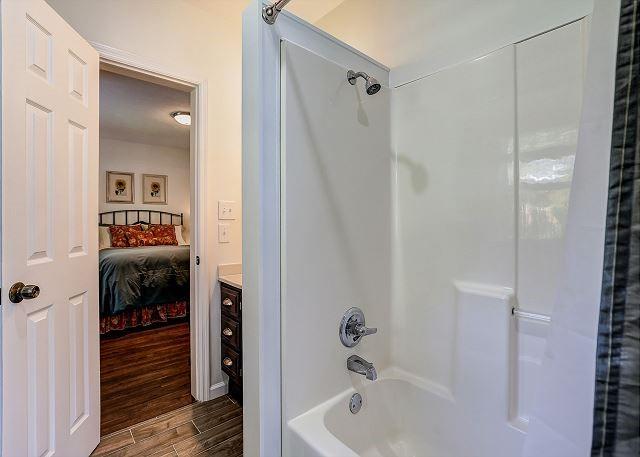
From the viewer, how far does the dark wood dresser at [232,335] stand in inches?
76.9

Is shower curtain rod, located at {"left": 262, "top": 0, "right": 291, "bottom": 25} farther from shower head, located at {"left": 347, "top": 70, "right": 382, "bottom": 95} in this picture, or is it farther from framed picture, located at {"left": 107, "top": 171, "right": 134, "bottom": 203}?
framed picture, located at {"left": 107, "top": 171, "right": 134, "bottom": 203}

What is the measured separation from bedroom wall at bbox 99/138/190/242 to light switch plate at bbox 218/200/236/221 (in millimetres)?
4000

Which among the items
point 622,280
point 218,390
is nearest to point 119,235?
point 218,390

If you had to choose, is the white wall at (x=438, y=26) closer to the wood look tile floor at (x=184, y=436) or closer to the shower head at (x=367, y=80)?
the shower head at (x=367, y=80)

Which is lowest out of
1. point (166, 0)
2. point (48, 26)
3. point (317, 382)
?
point (317, 382)

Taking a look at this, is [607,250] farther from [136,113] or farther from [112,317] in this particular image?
[136,113]

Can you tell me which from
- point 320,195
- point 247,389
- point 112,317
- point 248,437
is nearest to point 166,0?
point 320,195

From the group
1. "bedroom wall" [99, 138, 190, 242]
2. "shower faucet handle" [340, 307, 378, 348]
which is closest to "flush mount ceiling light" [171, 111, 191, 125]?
"bedroom wall" [99, 138, 190, 242]

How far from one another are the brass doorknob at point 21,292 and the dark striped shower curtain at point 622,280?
1.69m

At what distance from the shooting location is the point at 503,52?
1171 millimetres

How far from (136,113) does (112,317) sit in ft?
8.37

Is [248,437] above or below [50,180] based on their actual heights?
below

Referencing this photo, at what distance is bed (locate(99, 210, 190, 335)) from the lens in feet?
10.9

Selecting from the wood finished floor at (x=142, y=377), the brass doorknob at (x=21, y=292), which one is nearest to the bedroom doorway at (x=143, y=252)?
the wood finished floor at (x=142, y=377)
